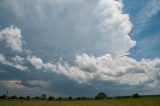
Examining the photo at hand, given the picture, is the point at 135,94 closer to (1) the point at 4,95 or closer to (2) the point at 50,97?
(2) the point at 50,97

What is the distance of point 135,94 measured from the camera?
165 metres

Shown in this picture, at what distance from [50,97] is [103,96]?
39.2 m

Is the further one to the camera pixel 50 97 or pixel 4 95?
pixel 4 95

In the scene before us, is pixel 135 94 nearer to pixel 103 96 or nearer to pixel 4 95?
pixel 103 96

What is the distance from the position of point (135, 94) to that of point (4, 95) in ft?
329

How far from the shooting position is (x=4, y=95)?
188 m

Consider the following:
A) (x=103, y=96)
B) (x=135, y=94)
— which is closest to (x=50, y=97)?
(x=103, y=96)

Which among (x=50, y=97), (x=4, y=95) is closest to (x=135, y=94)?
(x=50, y=97)

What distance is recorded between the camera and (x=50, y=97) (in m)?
170

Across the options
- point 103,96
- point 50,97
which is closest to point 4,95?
point 50,97

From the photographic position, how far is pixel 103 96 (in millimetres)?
177625

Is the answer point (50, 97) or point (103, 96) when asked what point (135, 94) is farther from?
point (50, 97)

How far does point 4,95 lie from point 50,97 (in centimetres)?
4252

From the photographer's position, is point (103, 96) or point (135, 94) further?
point (103, 96)
